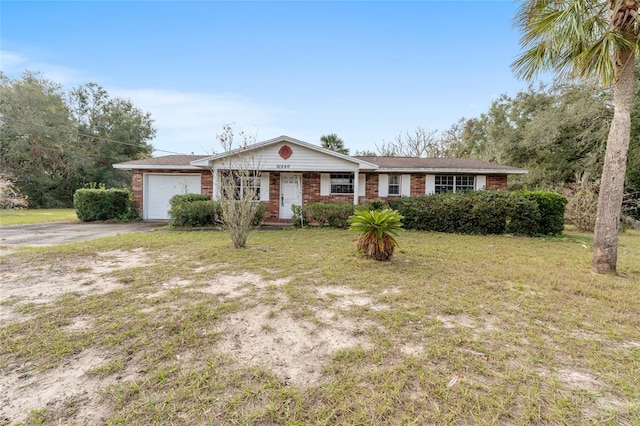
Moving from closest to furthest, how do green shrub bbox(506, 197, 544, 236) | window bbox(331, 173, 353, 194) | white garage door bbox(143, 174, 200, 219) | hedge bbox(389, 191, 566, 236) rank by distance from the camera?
green shrub bbox(506, 197, 544, 236), hedge bbox(389, 191, 566, 236), window bbox(331, 173, 353, 194), white garage door bbox(143, 174, 200, 219)

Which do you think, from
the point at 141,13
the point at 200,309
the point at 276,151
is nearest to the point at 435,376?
the point at 200,309

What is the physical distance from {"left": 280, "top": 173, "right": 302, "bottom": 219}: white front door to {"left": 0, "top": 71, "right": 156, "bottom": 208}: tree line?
59.8 ft

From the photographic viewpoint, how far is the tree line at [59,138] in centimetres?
2111

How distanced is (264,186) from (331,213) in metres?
4.05

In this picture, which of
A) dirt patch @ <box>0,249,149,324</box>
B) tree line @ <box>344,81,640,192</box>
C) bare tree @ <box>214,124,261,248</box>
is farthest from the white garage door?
tree line @ <box>344,81,640,192</box>

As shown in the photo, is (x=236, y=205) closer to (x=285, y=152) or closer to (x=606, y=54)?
(x=285, y=152)

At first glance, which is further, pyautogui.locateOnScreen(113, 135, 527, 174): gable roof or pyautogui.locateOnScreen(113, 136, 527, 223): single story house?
pyautogui.locateOnScreen(113, 136, 527, 223): single story house

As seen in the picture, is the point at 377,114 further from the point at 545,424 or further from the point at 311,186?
the point at 545,424

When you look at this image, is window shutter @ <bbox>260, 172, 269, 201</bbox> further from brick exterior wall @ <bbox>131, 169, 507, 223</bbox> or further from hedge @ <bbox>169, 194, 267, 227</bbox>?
A: hedge @ <bbox>169, 194, 267, 227</bbox>

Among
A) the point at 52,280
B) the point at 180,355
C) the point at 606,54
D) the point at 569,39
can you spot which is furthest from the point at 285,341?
the point at 569,39

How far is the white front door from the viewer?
13.6 meters

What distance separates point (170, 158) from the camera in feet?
47.9

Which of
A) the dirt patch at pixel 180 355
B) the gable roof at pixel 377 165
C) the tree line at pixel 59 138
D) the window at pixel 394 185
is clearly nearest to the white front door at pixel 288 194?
the gable roof at pixel 377 165

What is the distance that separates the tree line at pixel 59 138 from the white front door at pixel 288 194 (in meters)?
18.2
